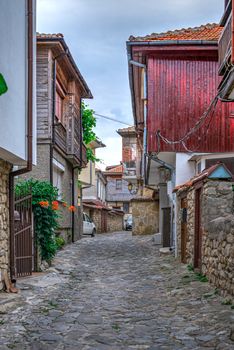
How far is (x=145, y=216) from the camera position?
2827 centimetres

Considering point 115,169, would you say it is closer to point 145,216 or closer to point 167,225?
point 145,216

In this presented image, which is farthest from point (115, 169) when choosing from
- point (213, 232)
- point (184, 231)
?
point (213, 232)

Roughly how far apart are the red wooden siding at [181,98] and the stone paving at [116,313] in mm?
4608

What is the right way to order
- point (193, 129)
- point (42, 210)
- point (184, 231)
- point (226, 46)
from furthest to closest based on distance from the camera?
1. point (193, 129)
2. point (184, 231)
3. point (42, 210)
4. point (226, 46)

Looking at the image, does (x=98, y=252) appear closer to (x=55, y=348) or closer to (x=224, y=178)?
(x=224, y=178)

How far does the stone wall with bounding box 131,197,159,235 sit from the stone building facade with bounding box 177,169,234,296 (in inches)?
598

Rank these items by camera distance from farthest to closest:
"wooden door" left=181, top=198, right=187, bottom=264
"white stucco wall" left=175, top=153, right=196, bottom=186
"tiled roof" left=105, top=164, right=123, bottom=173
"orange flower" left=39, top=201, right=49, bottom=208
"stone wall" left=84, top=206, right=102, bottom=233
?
"tiled roof" left=105, top=164, right=123, bottom=173
"stone wall" left=84, top=206, right=102, bottom=233
"white stucco wall" left=175, top=153, right=196, bottom=186
"wooden door" left=181, top=198, right=187, bottom=264
"orange flower" left=39, top=201, right=49, bottom=208

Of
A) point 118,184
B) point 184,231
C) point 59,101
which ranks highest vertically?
point 59,101

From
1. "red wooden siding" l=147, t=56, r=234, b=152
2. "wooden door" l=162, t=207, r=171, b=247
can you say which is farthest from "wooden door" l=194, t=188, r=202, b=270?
"wooden door" l=162, t=207, r=171, b=247

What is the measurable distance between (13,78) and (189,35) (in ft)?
27.9

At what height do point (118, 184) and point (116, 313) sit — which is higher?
point (118, 184)

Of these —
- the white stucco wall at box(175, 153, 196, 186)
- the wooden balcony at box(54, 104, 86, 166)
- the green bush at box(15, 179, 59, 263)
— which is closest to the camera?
the green bush at box(15, 179, 59, 263)

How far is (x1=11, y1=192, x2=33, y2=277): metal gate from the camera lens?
9.53 metres

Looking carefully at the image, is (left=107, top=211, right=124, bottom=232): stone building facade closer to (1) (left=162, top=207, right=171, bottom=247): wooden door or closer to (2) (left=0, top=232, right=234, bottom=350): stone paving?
(1) (left=162, top=207, right=171, bottom=247): wooden door
